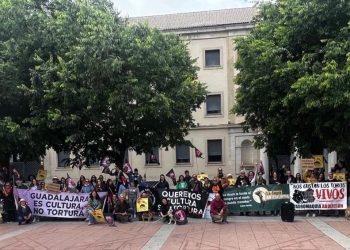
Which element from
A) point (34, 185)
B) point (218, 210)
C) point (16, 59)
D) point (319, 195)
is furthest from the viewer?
point (16, 59)

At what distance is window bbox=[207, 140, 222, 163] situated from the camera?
38094 mm

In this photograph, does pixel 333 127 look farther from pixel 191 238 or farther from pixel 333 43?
pixel 191 238

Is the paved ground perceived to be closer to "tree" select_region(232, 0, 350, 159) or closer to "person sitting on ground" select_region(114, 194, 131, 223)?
"person sitting on ground" select_region(114, 194, 131, 223)

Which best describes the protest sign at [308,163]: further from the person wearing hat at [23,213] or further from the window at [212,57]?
the window at [212,57]

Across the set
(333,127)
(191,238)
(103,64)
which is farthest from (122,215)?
(333,127)

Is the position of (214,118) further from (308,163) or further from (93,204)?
(93,204)

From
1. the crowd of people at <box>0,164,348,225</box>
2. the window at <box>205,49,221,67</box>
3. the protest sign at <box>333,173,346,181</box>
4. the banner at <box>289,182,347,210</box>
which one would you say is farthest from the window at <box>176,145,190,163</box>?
the protest sign at <box>333,173,346,181</box>

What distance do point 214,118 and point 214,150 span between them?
249cm

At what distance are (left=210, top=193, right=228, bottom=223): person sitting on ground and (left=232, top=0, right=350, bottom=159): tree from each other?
455cm

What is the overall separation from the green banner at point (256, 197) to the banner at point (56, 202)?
5011 mm

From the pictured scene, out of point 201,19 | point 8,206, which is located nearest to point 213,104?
point 201,19

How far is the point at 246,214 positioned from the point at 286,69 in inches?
232

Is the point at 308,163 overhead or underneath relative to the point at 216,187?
overhead

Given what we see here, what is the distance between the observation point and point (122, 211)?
60.9 feet
